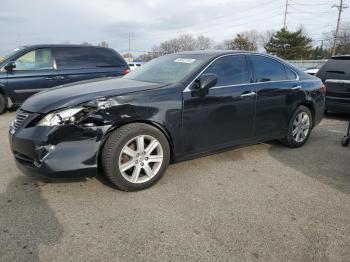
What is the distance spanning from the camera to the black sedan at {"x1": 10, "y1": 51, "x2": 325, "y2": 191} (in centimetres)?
313

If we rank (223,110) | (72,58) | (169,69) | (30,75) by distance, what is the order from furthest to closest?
(72,58)
(30,75)
(169,69)
(223,110)

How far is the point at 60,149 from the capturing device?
10.1 feet

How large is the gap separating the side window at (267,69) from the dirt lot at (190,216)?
1253mm

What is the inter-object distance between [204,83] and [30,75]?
5.72 metres

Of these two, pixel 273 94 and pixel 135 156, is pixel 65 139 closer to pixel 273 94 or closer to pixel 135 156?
pixel 135 156

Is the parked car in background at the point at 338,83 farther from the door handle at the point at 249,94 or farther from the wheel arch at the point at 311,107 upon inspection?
the door handle at the point at 249,94

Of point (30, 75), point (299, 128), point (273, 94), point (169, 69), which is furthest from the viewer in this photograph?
point (30, 75)

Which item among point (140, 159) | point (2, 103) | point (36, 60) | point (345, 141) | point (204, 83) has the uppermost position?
point (36, 60)

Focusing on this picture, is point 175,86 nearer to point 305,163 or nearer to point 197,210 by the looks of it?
point 197,210

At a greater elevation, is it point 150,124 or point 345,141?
point 150,124

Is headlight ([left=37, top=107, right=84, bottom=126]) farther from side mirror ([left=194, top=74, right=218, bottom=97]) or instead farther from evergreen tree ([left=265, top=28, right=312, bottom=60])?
evergreen tree ([left=265, top=28, right=312, bottom=60])

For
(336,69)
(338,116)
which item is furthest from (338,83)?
(338,116)

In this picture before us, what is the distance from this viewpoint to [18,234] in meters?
2.65

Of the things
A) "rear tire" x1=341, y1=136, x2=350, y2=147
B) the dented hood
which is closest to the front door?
→ the dented hood
